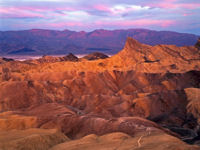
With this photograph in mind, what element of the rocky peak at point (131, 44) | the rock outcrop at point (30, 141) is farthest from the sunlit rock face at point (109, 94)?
the rock outcrop at point (30, 141)

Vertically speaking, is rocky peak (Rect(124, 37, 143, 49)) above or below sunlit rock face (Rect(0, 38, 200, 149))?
above

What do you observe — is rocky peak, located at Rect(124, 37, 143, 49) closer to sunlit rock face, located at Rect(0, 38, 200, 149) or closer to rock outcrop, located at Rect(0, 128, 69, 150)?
sunlit rock face, located at Rect(0, 38, 200, 149)

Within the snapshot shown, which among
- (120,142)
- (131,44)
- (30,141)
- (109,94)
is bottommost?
(109,94)

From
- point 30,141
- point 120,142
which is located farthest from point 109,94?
point 30,141

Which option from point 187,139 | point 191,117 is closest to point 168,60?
point 191,117

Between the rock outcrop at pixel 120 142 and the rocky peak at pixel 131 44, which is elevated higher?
the rocky peak at pixel 131 44

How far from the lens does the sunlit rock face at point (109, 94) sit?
36.9 metres

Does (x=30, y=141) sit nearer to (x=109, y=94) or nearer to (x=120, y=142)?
(x=120, y=142)

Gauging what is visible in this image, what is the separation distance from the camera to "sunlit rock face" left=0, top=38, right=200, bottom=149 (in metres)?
36.9

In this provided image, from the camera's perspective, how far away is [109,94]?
64.4 m

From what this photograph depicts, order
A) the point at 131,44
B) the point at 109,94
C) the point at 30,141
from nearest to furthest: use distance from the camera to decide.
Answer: the point at 30,141
the point at 109,94
the point at 131,44

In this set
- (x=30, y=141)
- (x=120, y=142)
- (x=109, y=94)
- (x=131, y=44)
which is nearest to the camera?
(x=120, y=142)

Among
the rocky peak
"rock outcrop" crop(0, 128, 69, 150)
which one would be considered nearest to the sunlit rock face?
the rocky peak

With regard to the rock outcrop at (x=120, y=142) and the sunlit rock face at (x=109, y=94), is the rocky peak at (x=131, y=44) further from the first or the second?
the rock outcrop at (x=120, y=142)
